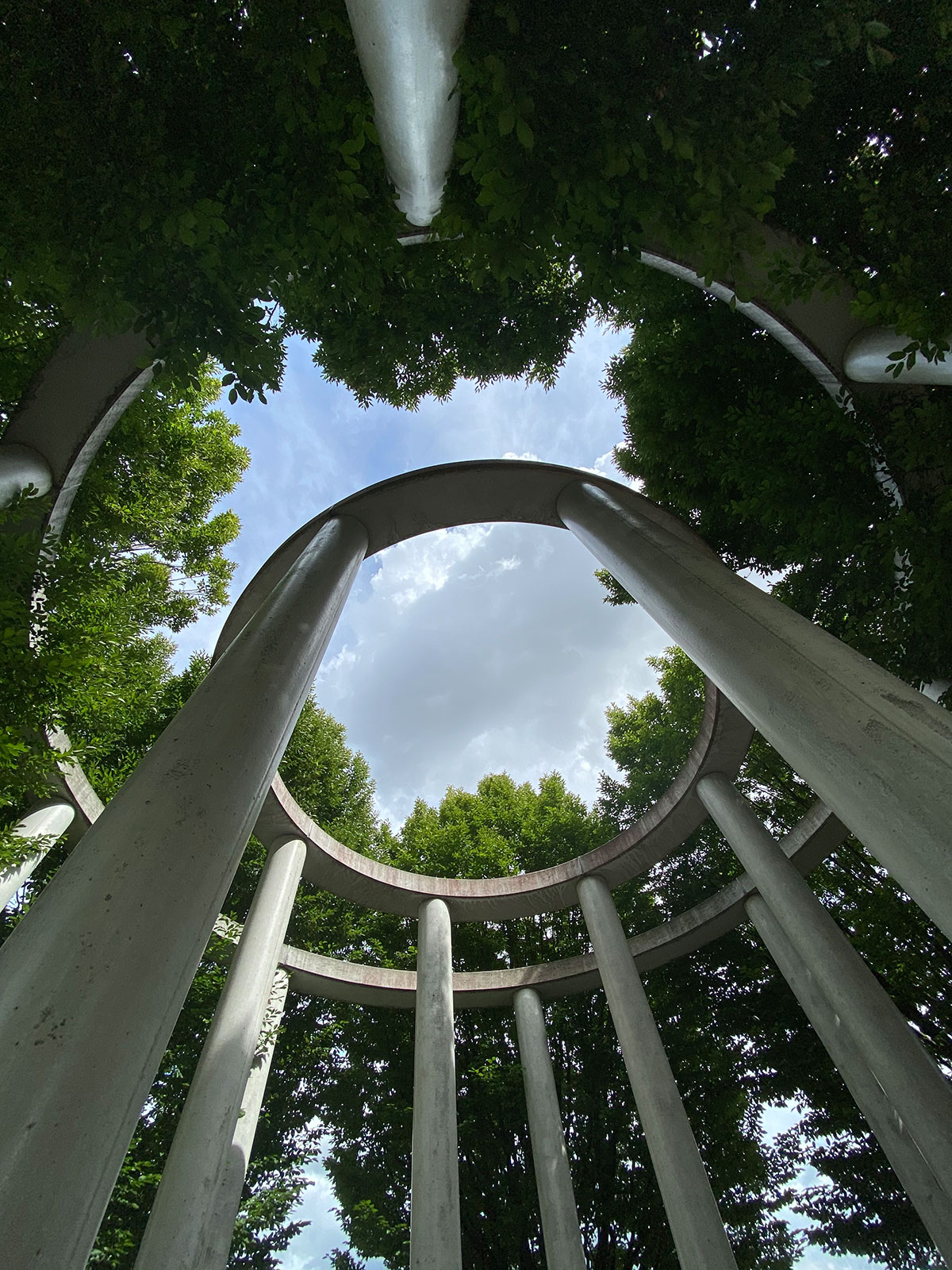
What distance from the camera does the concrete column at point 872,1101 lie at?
8141 millimetres

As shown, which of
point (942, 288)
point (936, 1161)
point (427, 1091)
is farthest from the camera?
point (427, 1091)

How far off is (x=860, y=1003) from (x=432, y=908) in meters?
8.09

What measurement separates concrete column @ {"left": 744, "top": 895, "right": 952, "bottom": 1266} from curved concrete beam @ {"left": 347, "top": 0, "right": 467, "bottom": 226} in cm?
1194

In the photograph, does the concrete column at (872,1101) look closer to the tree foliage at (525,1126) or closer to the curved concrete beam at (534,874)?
the curved concrete beam at (534,874)

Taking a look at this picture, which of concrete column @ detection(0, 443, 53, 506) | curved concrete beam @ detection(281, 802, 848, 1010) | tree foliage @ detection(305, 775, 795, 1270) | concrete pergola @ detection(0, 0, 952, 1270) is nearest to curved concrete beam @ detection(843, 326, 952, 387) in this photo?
concrete pergola @ detection(0, 0, 952, 1270)

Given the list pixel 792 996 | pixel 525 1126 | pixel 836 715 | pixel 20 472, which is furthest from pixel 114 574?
pixel 792 996

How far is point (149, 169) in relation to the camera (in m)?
3.88

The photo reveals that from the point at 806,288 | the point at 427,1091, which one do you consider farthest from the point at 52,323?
the point at 427,1091

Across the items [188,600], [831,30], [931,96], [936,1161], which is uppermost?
[188,600]

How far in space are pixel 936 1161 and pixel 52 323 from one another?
1531 centimetres

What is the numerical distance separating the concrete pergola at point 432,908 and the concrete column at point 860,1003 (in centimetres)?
3

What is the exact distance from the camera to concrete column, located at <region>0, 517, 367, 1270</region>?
2.14 m

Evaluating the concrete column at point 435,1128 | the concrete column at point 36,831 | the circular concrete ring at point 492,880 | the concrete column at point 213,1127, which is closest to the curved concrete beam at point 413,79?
the circular concrete ring at point 492,880

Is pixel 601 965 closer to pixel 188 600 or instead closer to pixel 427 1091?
pixel 427 1091
